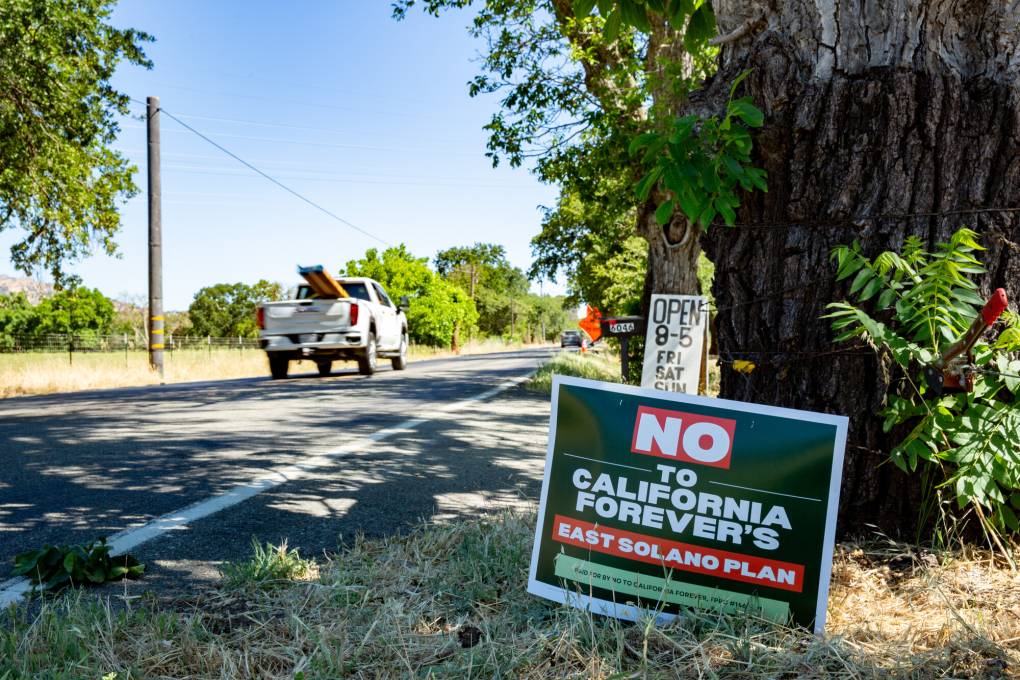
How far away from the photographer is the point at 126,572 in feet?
10.4

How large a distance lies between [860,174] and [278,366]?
52.6 feet

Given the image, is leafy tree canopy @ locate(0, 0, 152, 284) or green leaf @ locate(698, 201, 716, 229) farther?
leafy tree canopy @ locate(0, 0, 152, 284)

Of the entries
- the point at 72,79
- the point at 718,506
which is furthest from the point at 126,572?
the point at 72,79

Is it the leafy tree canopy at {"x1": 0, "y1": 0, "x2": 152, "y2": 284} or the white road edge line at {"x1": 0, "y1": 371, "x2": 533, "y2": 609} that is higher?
the leafy tree canopy at {"x1": 0, "y1": 0, "x2": 152, "y2": 284}

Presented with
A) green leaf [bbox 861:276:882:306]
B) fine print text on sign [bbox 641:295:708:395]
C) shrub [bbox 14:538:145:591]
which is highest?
green leaf [bbox 861:276:882:306]

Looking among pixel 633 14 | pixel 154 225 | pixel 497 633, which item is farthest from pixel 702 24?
pixel 154 225

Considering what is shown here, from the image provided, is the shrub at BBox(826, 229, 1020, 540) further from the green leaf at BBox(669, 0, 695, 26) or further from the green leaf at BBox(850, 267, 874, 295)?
the green leaf at BBox(669, 0, 695, 26)

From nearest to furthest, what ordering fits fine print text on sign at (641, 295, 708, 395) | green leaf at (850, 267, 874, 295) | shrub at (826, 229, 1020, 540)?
shrub at (826, 229, 1020, 540) → green leaf at (850, 267, 874, 295) → fine print text on sign at (641, 295, 708, 395)

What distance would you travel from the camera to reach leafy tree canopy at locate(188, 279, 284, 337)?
4045 inches

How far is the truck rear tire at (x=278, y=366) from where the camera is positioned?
17156 millimetres

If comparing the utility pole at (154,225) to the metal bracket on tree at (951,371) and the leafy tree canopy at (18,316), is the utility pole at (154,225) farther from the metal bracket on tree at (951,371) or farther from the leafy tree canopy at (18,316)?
the leafy tree canopy at (18,316)

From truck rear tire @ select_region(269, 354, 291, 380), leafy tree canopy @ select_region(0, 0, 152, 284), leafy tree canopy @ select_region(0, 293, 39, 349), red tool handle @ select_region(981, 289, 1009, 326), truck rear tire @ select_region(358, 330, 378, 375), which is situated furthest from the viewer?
leafy tree canopy @ select_region(0, 293, 39, 349)

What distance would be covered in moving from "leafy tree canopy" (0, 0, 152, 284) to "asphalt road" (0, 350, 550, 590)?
578 cm

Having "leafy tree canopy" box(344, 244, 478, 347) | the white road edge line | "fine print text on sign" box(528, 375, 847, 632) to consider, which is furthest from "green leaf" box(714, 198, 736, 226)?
"leafy tree canopy" box(344, 244, 478, 347)
